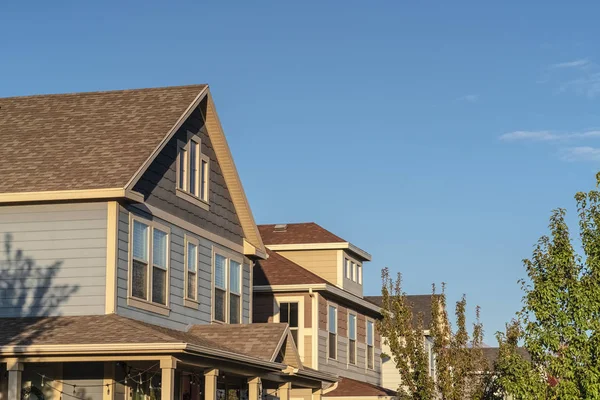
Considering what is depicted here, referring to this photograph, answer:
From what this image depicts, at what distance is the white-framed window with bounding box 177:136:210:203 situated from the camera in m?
26.6

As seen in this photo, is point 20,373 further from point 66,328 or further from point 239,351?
point 239,351

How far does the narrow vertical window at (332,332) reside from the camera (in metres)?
37.9

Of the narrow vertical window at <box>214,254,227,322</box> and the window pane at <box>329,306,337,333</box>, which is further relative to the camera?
the window pane at <box>329,306,337,333</box>

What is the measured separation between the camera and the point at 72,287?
22.9 metres

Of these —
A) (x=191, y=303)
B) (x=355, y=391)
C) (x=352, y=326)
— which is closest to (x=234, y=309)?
(x=191, y=303)

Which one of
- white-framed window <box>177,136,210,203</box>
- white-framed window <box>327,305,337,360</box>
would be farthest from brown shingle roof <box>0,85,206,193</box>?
white-framed window <box>327,305,337,360</box>

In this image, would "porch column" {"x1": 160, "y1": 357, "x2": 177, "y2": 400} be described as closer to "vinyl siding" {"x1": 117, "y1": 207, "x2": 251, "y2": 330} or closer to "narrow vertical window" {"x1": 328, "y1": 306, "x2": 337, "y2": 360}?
"vinyl siding" {"x1": 117, "y1": 207, "x2": 251, "y2": 330}

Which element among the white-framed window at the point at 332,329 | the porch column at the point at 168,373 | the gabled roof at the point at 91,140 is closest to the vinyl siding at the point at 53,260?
the gabled roof at the point at 91,140

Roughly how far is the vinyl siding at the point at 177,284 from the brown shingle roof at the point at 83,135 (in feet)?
3.88

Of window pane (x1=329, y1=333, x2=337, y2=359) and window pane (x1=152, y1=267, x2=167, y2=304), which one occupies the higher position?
window pane (x1=152, y1=267, x2=167, y2=304)

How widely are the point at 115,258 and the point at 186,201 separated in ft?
13.7

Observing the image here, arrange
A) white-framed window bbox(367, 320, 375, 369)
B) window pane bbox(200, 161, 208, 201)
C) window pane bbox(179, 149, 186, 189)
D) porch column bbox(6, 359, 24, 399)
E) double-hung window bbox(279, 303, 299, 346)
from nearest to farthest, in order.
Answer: porch column bbox(6, 359, 24, 399)
window pane bbox(179, 149, 186, 189)
window pane bbox(200, 161, 208, 201)
double-hung window bbox(279, 303, 299, 346)
white-framed window bbox(367, 320, 375, 369)

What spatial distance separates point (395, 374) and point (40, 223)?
3641 centimetres

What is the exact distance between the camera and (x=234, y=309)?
1163 inches
